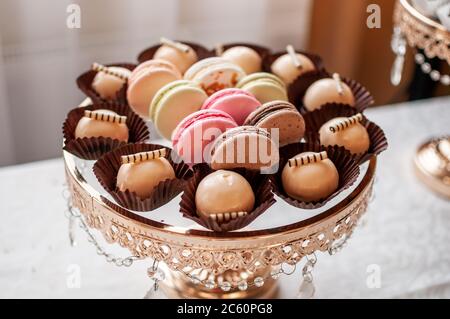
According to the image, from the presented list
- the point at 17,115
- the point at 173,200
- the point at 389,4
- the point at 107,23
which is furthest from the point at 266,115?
the point at 389,4

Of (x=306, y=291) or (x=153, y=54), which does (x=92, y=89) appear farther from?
(x=306, y=291)

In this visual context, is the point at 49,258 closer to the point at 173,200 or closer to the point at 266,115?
the point at 173,200

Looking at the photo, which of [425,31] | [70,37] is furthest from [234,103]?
[70,37]

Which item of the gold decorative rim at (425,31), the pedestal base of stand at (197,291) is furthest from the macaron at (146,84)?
the gold decorative rim at (425,31)
